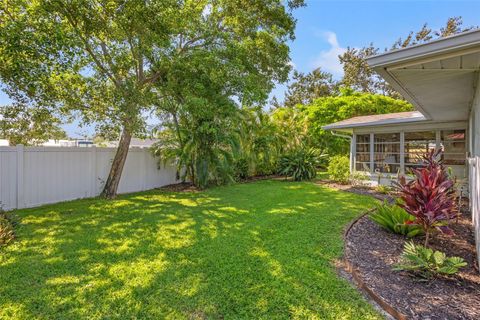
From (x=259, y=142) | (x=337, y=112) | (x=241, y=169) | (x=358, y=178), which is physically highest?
(x=337, y=112)

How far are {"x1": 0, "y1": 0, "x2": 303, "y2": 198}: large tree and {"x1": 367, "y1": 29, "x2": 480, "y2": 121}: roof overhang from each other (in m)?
4.19

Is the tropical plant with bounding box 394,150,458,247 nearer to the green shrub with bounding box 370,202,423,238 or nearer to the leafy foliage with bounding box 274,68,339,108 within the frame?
the green shrub with bounding box 370,202,423,238

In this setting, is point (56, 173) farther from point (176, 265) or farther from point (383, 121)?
point (383, 121)

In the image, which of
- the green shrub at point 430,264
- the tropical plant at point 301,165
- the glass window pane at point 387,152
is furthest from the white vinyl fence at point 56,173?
the glass window pane at point 387,152

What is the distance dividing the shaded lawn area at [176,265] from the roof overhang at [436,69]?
9.32 ft

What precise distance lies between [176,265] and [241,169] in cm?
913

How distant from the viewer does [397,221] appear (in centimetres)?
475

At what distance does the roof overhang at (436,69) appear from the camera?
3.13 meters

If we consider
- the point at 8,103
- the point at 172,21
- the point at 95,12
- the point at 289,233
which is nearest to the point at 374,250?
the point at 289,233

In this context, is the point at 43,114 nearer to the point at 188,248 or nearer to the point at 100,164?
the point at 100,164

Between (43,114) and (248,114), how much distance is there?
8.19 metres

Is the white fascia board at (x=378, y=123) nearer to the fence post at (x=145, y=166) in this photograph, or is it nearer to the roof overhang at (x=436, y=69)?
the roof overhang at (x=436, y=69)

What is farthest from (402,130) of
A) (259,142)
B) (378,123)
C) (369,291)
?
(369,291)

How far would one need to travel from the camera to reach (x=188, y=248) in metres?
4.05
